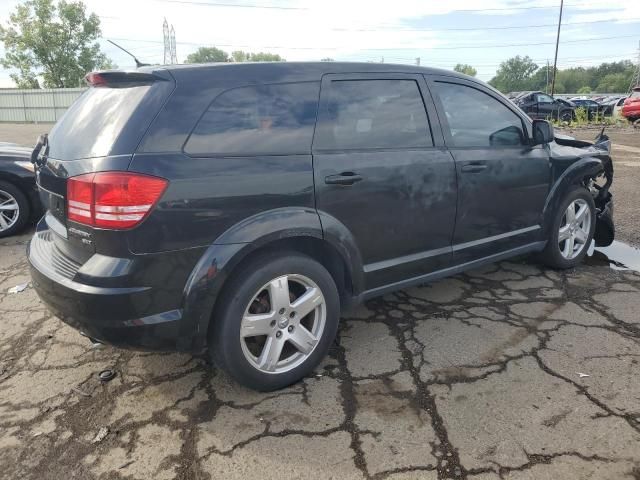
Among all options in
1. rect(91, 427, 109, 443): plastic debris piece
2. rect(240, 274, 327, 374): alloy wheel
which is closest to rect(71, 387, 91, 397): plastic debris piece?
rect(91, 427, 109, 443): plastic debris piece

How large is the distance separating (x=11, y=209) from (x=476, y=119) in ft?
16.7

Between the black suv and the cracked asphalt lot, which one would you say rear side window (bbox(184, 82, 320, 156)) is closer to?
the black suv

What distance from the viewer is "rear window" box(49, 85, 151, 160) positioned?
233 centimetres

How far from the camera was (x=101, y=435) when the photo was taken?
2.36 m

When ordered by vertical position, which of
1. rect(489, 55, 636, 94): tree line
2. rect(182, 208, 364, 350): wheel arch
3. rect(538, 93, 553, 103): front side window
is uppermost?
rect(489, 55, 636, 94): tree line

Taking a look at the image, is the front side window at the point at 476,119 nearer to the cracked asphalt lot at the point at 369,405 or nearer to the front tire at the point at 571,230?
the front tire at the point at 571,230

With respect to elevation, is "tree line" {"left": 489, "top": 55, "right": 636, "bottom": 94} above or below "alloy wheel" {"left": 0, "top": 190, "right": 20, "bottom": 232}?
above

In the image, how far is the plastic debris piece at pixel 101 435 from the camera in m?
2.33

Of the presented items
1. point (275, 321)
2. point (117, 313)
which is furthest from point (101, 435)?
point (275, 321)

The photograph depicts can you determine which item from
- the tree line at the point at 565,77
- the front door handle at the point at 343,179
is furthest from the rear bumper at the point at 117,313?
the tree line at the point at 565,77

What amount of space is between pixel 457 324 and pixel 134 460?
7.38ft

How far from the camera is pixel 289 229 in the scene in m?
2.53

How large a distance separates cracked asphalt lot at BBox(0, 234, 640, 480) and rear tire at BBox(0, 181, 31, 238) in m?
2.33

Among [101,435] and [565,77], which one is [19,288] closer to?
[101,435]
